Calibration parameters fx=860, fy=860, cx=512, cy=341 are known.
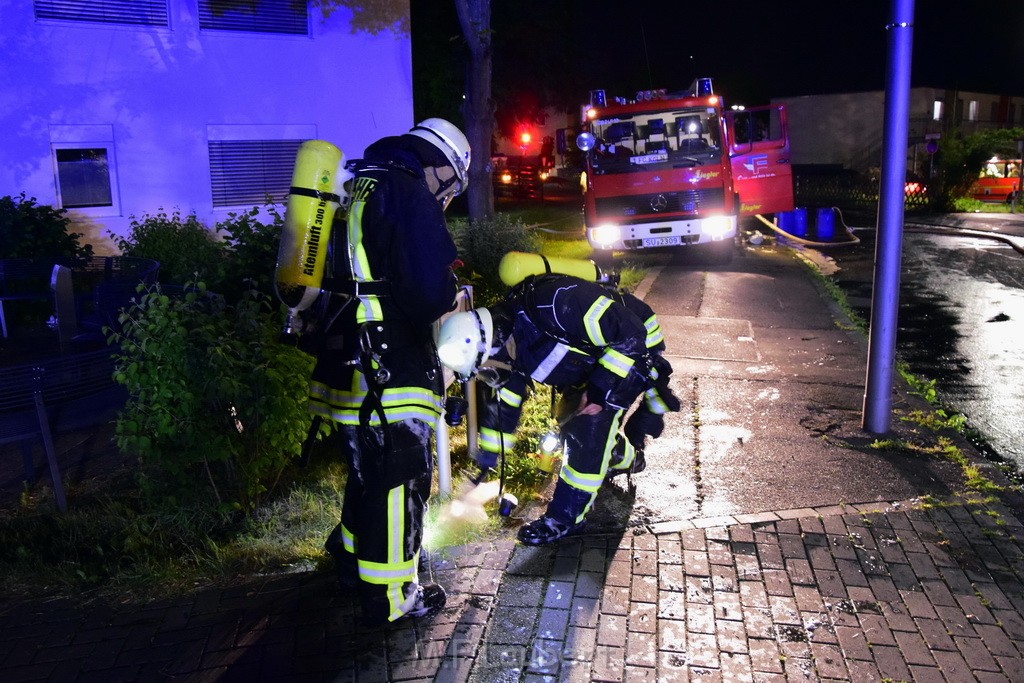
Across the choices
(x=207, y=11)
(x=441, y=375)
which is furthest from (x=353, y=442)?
(x=207, y=11)

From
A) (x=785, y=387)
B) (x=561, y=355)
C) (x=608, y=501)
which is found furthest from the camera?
(x=785, y=387)

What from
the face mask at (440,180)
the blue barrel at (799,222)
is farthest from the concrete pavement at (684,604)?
the blue barrel at (799,222)

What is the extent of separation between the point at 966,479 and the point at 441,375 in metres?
3.43

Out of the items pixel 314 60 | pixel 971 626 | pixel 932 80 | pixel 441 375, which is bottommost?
pixel 971 626

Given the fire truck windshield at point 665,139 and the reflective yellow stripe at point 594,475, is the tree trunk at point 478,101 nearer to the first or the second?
the fire truck windshield at point 665,139

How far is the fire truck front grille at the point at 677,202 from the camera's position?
13383 millimetres

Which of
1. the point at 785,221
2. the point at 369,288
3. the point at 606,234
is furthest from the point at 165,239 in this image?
the point at 785,221

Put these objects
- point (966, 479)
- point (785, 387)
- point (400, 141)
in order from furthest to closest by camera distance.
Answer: point (785, 387) → point (966, 479) → point (400, 141)

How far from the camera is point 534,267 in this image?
434cm

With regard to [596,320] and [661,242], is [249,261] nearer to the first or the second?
[596,320]

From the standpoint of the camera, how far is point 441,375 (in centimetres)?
374

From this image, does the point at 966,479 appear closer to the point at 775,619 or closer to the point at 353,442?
the point at 775,619

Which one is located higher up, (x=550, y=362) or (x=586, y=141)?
(x=586, y=141)

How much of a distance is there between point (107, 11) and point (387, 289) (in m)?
10.5
